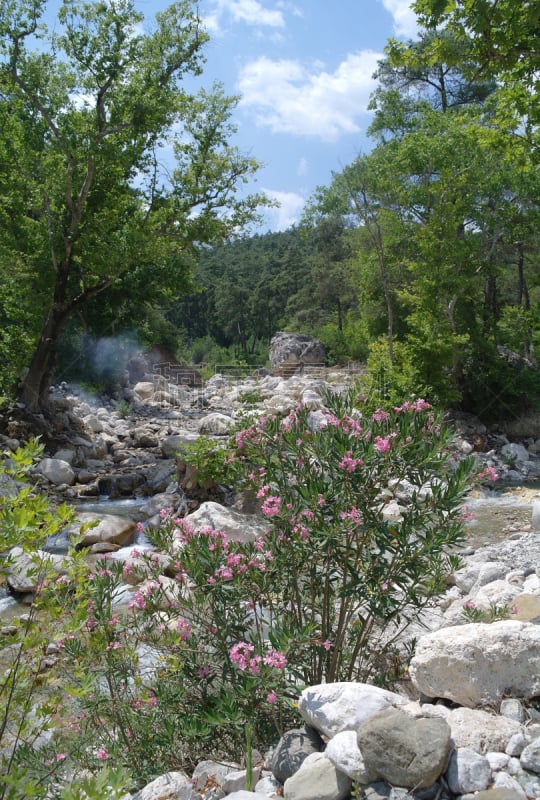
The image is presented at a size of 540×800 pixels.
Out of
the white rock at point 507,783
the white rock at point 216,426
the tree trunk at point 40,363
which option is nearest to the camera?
the white rock at point 507,783

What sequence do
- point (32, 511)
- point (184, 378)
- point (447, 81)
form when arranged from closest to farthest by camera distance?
point (32, 511), point (447, 81), point (184, 378)

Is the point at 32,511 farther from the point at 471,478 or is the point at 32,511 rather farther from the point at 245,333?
the point at 245,333

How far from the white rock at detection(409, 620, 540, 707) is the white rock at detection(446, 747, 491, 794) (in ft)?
1.95

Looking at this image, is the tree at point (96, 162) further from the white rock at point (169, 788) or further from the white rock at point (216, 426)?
the white rock at point (169, 788)

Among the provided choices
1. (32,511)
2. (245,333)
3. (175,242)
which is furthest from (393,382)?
(245,333)

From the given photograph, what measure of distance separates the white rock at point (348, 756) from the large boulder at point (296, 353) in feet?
92.9

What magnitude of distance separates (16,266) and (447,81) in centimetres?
1592

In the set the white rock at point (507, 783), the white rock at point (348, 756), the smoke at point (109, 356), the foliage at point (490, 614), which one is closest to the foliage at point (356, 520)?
the white rock at point (348, 756)

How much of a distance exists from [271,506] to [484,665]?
4.12 feet

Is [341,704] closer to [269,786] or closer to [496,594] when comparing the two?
[269,786]

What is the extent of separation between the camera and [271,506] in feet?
10.6

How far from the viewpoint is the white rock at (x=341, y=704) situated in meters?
2.58

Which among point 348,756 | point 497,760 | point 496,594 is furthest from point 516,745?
point 496,594

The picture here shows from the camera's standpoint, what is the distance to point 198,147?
14.7m
